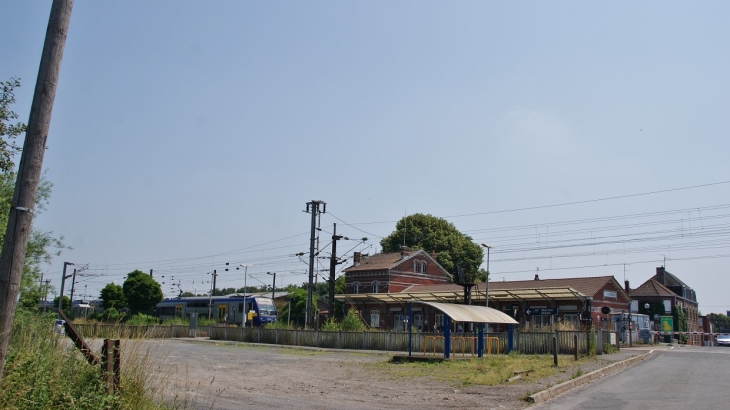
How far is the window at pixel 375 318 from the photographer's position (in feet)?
197

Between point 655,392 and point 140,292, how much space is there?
57.6 metres

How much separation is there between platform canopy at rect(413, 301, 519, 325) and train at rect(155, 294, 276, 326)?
90.4 ft

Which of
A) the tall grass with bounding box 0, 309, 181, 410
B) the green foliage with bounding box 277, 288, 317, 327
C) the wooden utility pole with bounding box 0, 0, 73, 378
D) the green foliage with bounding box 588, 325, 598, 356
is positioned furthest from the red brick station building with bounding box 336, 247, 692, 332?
the wooden utility pole with bounding box 0, 0, 73, 378

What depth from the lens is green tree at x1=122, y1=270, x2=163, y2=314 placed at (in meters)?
62.3

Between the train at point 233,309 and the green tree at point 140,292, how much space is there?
3.31 m

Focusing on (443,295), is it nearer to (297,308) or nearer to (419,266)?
(419,266)

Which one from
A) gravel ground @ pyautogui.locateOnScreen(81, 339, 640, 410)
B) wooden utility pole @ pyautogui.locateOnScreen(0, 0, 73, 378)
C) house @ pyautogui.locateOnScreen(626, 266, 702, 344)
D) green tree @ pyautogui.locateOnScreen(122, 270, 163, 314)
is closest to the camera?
wooden utility pole @ pyautogui.locateOnScreen(0, 0, 73, 378)

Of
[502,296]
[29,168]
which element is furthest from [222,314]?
[29,168]

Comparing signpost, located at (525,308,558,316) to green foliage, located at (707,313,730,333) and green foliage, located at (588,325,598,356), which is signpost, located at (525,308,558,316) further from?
green foliage, located at (707,313,730,333)

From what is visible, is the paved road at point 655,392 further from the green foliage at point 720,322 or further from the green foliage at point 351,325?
the green foliage at point 720,322

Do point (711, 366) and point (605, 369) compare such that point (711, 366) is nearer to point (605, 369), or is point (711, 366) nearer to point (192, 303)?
point (605, 369)

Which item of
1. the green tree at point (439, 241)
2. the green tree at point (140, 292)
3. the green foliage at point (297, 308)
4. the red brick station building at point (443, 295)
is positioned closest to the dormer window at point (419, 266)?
the red brick station building at point (443, 295)

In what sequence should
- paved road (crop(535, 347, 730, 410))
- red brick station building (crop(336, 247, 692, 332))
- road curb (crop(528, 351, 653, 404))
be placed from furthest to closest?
red brick station building (crop(336, 247, 692, 332))
road curb (crop(528, 351, 653, 404))
paved road (crop(535, 347, 730, 410))

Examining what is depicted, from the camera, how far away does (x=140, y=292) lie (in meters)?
62.6
